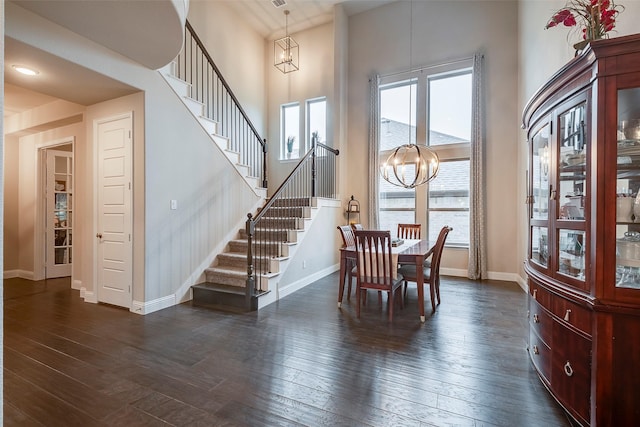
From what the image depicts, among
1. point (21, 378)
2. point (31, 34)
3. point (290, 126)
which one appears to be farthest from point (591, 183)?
point (290, 126)

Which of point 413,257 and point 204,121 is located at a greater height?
point 204,121

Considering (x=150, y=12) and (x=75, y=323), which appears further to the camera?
(x=75, y=323)

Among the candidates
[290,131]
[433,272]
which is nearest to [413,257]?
[433,272]

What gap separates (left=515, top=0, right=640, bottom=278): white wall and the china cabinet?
4.44 feet

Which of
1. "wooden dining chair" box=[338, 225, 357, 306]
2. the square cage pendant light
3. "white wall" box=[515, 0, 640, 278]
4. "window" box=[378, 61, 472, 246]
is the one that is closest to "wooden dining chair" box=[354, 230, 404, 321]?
"wooden dining chair" box=[338, 225, 357, 306]

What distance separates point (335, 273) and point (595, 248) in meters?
4.64

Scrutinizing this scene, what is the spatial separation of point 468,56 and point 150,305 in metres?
6.76

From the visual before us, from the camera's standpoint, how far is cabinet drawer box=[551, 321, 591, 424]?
1619 mm

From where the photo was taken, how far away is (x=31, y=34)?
2.62 meters

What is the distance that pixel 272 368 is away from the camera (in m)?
2.37

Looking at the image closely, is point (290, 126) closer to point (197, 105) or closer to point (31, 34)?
point (197, 105)

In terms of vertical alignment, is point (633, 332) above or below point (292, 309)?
above

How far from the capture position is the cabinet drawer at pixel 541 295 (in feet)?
6.61

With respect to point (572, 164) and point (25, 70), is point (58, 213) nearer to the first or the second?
point (25, 70)
